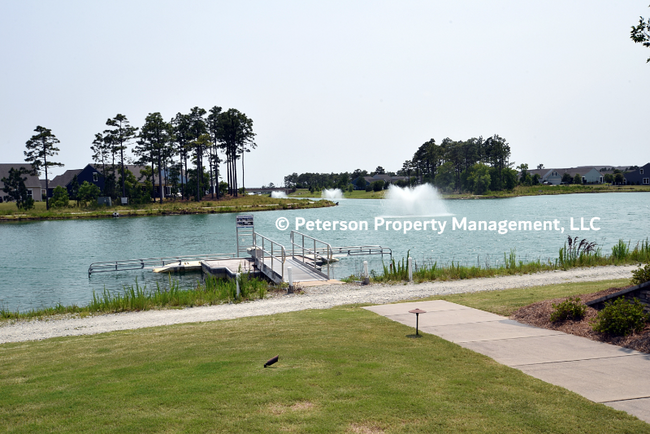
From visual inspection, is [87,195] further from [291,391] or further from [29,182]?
[291,391]

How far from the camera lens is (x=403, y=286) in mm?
19062

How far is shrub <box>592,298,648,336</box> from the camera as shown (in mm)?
9227

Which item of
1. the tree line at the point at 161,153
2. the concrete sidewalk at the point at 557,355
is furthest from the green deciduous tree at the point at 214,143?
the concrete sidewalk at the point at 557,355

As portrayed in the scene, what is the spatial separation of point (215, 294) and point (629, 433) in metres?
15.3

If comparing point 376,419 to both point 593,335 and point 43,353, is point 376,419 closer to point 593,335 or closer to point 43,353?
point 593,335

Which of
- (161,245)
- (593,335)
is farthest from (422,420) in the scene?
(161,245)

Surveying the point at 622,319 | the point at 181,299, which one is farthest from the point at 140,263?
the point at 622,319

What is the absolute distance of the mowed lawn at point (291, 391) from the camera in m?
5.71

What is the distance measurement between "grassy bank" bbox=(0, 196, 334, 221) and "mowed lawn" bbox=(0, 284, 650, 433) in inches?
3056

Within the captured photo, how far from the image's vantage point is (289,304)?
16266mm

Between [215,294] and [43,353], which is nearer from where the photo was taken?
[43,353]

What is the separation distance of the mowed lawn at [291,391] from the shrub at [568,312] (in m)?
2.95

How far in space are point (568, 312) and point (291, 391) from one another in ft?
22.5

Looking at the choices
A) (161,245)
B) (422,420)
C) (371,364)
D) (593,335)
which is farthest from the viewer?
(161,245)
